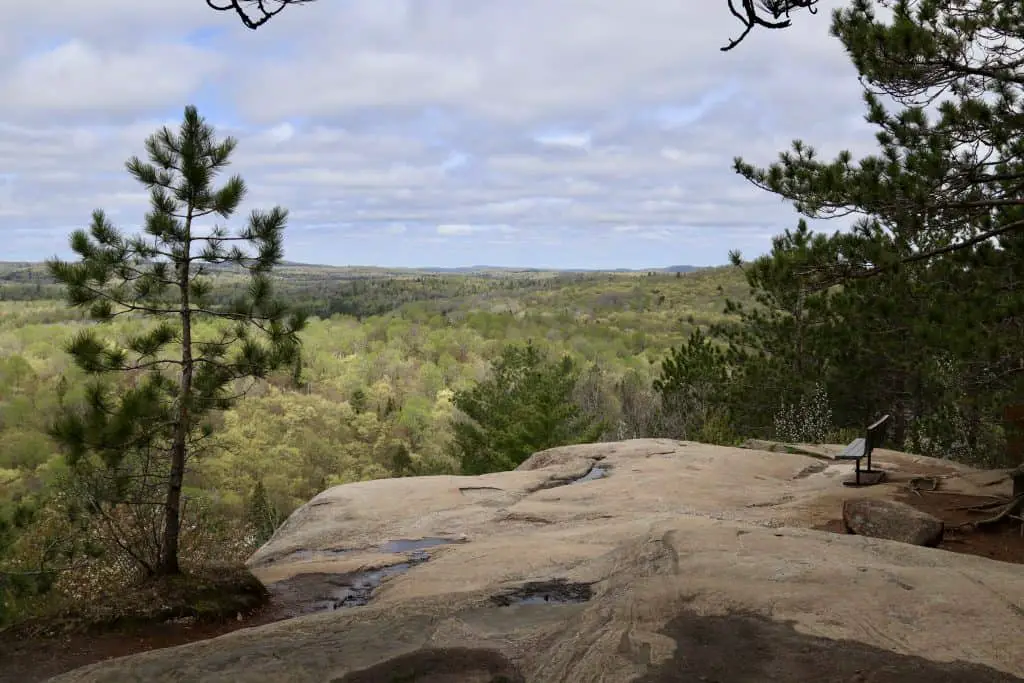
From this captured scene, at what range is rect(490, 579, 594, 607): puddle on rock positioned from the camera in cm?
565

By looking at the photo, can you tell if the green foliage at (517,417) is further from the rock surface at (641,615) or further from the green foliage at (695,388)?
the rock surface at (641,615)

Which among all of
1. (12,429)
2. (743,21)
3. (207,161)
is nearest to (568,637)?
(743,21)

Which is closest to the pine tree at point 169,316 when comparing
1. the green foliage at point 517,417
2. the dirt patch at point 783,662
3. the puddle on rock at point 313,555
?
the puddle on rock at point 313,555

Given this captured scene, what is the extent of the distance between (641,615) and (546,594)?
5.19ft

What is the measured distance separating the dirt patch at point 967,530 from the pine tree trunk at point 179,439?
20.7 feet

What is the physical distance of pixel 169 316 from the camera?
7539mm

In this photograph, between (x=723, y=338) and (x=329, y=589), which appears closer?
(x=329, y=589)

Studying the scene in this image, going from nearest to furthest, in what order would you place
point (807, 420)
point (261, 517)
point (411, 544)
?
point (411, 544)
point (807, 420)
point (261, 517)

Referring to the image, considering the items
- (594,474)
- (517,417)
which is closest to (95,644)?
(594,474)

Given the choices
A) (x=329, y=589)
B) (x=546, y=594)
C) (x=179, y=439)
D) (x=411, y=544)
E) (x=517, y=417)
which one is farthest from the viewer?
(x=517, y=417)

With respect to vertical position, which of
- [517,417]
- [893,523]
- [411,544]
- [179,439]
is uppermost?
[179,439]

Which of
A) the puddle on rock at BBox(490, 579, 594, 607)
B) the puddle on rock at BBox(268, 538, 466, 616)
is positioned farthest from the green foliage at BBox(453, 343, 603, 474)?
the puddle on rock at BBox(490, 579, 594, 607)

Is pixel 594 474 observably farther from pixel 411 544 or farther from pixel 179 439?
pixel 179 439

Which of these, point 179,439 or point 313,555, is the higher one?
point 179,439
